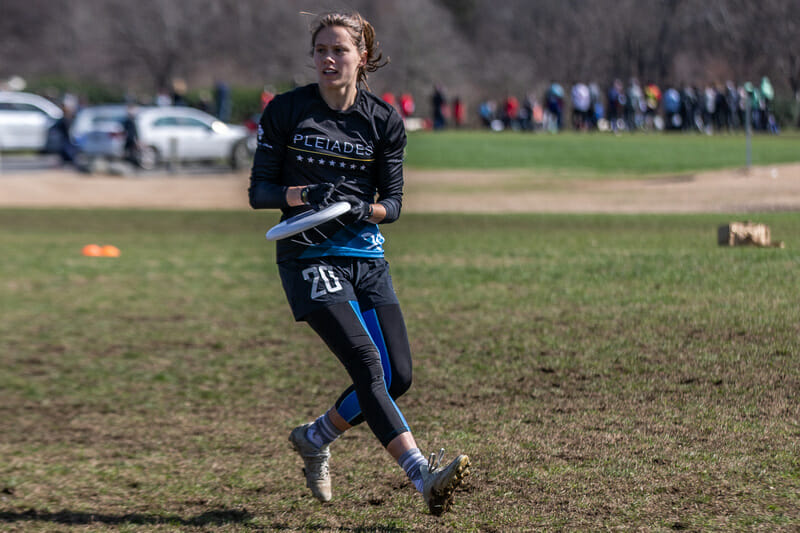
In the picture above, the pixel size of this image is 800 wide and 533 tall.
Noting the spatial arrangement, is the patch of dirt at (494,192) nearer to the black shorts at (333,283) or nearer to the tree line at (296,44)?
the black shorts at (333,283)

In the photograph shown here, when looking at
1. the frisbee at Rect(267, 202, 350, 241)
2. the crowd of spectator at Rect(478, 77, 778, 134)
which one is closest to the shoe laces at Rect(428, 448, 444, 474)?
the frisbee at Rect(267, 202, 350, 241)

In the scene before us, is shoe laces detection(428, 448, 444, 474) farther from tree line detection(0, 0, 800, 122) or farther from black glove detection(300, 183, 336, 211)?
tree line detection(0, 0, 800, 122)

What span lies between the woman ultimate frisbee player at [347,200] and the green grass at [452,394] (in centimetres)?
66

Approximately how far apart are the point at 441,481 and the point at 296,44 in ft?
242

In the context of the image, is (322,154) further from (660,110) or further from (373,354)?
(660,110)

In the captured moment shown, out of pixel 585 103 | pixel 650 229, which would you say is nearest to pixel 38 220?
pixel 650 229

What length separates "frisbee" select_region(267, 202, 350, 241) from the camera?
4379mm

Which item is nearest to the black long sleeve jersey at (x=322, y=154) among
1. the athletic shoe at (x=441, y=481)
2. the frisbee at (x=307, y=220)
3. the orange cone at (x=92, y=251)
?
the frisbee at (x=307, y=220)

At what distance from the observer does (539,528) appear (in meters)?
4.52

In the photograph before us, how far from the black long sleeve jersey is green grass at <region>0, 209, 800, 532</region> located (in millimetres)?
1298

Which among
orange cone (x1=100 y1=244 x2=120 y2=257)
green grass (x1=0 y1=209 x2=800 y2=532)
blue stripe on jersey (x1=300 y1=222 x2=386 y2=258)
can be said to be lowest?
green grass (x1=0 y1=209 x2=800 y2=532)

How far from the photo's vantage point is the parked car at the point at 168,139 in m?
32.3

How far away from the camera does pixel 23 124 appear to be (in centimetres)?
3931

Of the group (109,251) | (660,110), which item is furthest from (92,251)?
(660,110)
